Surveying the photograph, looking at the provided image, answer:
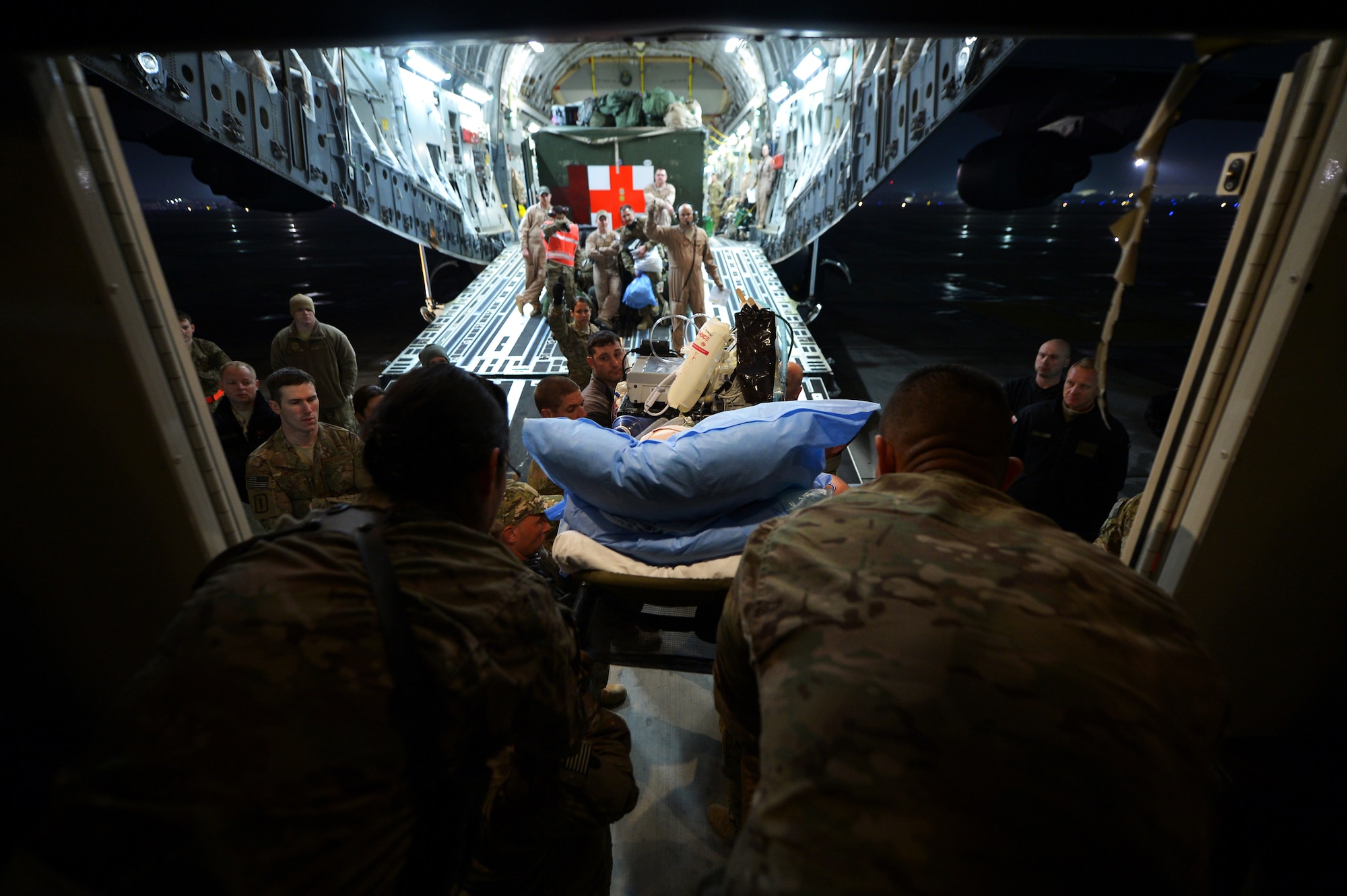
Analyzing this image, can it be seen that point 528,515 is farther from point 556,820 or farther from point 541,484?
point 556,820

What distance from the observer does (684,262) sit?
7668mm

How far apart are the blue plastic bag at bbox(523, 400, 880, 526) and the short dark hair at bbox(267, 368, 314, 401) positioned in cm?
169

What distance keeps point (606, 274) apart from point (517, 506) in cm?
614

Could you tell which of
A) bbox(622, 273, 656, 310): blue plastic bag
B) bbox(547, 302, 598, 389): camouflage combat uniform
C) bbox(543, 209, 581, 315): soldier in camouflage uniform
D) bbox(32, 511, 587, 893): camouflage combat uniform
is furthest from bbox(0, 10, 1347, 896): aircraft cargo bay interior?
bbox(543, 209, 581, 315): soldier in camouflage uniform

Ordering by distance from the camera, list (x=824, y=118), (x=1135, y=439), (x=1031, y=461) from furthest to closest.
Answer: (x=824, y=118), (x=1135, y=439), (x=1031, y=461)

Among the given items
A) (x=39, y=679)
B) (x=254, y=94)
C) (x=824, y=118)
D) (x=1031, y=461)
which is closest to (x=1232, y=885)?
(x=1031, y=461)

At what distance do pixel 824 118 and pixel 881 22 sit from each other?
1120 cm

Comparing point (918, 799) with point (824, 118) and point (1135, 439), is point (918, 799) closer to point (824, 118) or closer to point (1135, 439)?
point (1135, 439)

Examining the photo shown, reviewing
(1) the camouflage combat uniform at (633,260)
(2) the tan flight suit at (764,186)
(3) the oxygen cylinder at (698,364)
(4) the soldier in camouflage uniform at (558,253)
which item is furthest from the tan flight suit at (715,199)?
(3) the oxygen cylinder at (698,364)

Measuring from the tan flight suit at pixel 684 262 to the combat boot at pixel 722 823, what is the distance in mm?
5526

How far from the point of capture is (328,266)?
22.2 metres

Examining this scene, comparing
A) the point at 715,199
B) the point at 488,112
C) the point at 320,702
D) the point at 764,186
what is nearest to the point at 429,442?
the point at 320,702

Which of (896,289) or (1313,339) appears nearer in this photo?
(1313,339)

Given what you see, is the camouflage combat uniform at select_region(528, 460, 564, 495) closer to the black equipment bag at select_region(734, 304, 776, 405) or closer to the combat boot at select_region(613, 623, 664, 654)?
the combat boot at select_region(613, 623, 664, 654)
